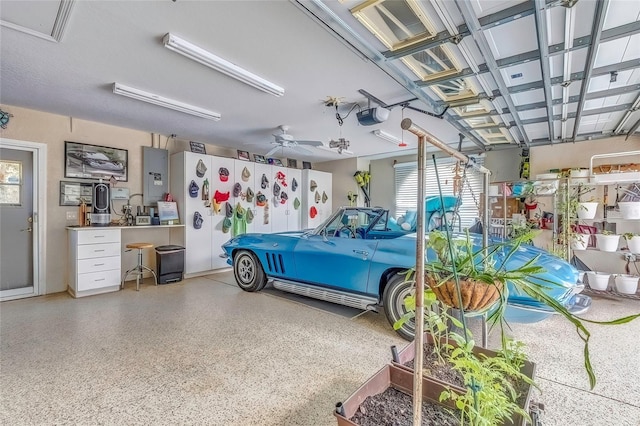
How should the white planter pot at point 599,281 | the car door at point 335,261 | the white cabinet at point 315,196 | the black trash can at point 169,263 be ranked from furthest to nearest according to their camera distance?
the white cabinet at point 315,196 → the black trash can at point 169,263 → the white planter pot at point 599,281 → the car door at point 335,261

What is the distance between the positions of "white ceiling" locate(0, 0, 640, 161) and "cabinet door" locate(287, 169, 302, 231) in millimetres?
2841

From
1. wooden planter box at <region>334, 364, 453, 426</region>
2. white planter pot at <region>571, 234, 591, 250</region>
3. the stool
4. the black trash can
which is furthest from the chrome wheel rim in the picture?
white planter pot at <region>571, 234, 591, 250</region>

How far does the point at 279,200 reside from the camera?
22.5 ft

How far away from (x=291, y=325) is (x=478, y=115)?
3.46 meters

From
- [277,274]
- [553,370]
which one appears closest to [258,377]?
[277,274]

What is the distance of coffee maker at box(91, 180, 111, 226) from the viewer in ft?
14.9

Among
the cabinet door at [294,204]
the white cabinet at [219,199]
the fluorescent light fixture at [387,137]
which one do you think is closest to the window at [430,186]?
the fluorescent light fixture at [387,137]

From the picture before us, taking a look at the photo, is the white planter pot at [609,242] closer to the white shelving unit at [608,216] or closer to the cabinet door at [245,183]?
the white shelving unit at [608,216]

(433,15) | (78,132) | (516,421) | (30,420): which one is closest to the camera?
(516,421)

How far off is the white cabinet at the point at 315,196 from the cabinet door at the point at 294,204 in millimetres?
100

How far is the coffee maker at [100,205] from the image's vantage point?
4.53 m

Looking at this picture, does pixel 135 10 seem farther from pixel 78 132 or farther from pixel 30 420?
pixel 78 132

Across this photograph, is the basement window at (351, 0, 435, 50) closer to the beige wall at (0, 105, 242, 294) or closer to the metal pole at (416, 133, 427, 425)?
the metal pole at (416, 133, 427, 425)

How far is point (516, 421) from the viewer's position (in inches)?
46.8
